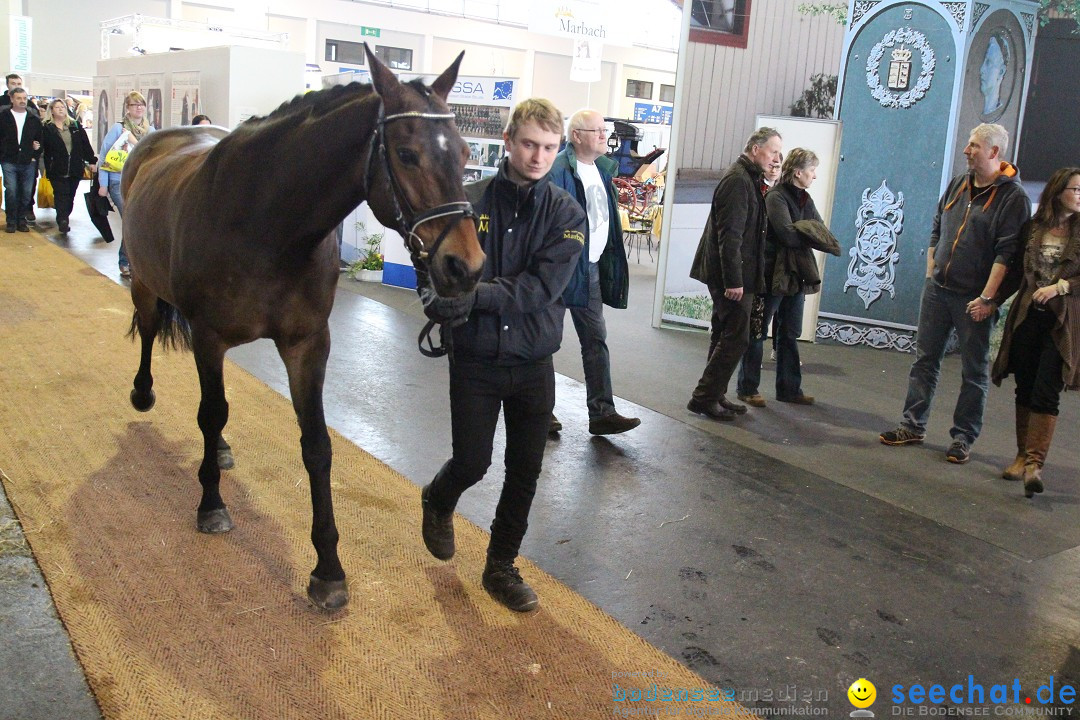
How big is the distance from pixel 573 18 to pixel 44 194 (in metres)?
8.52

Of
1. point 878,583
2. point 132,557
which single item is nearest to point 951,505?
point 878,583

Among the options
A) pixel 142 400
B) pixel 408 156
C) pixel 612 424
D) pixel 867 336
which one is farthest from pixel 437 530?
pixel 867 336

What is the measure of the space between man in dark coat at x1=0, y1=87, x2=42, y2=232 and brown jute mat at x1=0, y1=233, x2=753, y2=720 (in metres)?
7.64

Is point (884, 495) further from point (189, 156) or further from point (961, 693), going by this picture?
point (189, 156)

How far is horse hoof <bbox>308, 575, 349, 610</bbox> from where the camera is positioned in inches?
115

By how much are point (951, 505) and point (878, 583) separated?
3.67 feet

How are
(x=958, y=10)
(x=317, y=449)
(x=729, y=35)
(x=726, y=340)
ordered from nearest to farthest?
(x=317, y=449), (x=726, y=340), (x=958, y=10), (x=729, y=35)

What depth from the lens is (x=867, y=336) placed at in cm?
789

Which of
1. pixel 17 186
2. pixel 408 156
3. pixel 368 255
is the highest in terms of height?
pixel 408 156

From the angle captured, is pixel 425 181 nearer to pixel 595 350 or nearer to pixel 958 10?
pixel 595 350

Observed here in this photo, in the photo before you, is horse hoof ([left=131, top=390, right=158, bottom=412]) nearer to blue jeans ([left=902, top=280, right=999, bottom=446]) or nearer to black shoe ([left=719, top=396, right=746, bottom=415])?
black shoe ([left=719, top=396, right=746, bottom=415])

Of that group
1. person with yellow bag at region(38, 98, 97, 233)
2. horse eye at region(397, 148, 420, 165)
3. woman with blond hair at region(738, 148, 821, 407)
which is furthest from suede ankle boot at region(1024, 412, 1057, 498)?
person with yellow bag at region(38, 98, 97, 233)

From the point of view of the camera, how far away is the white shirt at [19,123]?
1077cm

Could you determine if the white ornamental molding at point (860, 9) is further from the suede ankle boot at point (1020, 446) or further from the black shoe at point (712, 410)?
the suede ankle boot at point (1020, 446)
